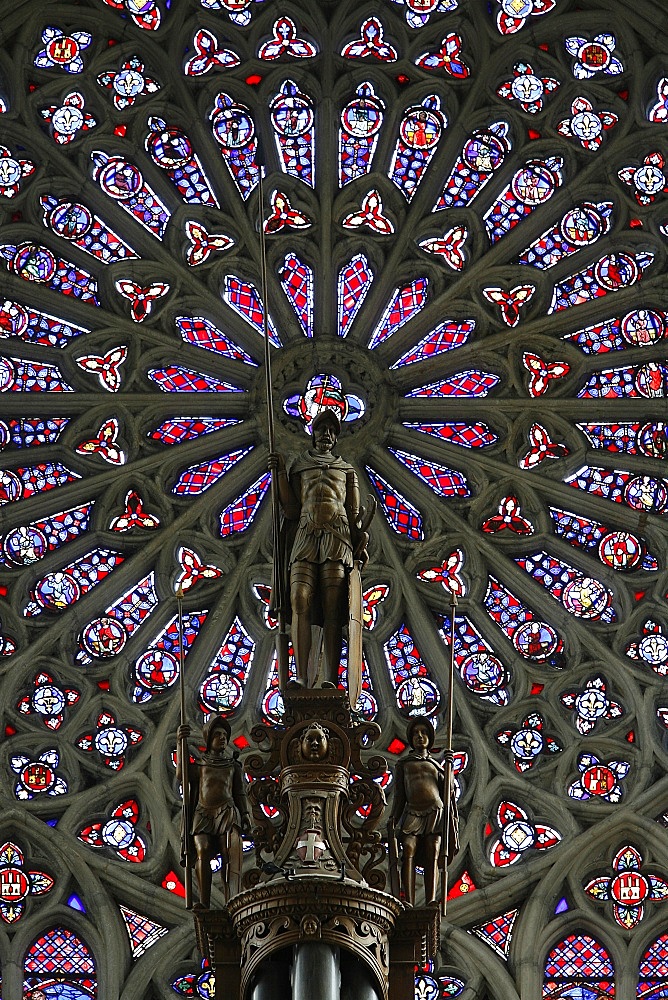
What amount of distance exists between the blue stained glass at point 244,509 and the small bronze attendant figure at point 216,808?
725 centimetres

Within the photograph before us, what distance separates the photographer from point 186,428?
1980 cm

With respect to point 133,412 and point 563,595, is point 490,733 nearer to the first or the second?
point 563,595

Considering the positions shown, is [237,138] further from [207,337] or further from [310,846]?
[310,846]

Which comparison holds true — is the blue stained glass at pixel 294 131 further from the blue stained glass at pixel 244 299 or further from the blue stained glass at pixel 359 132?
the blue stained glass at pixel 244 299

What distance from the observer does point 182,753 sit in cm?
1211

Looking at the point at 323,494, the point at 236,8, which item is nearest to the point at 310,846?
the point at 323,494

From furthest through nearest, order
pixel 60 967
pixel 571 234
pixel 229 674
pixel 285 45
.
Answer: pixel 285 45, pixel 571 234, pixel 229 674, pixel 60 967

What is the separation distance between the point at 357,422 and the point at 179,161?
9.47 feet

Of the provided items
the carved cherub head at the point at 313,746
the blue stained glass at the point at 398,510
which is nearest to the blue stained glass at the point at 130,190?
the blue stained glass at the point at 398,510

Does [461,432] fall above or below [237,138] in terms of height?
below

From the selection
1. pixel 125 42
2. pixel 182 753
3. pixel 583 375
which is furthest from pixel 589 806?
pixel 125 42

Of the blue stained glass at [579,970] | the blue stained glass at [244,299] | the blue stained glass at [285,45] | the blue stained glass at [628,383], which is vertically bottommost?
the blue stained glass at [579,970]

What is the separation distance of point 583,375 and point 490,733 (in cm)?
354

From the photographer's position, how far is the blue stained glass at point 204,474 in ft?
63.7
